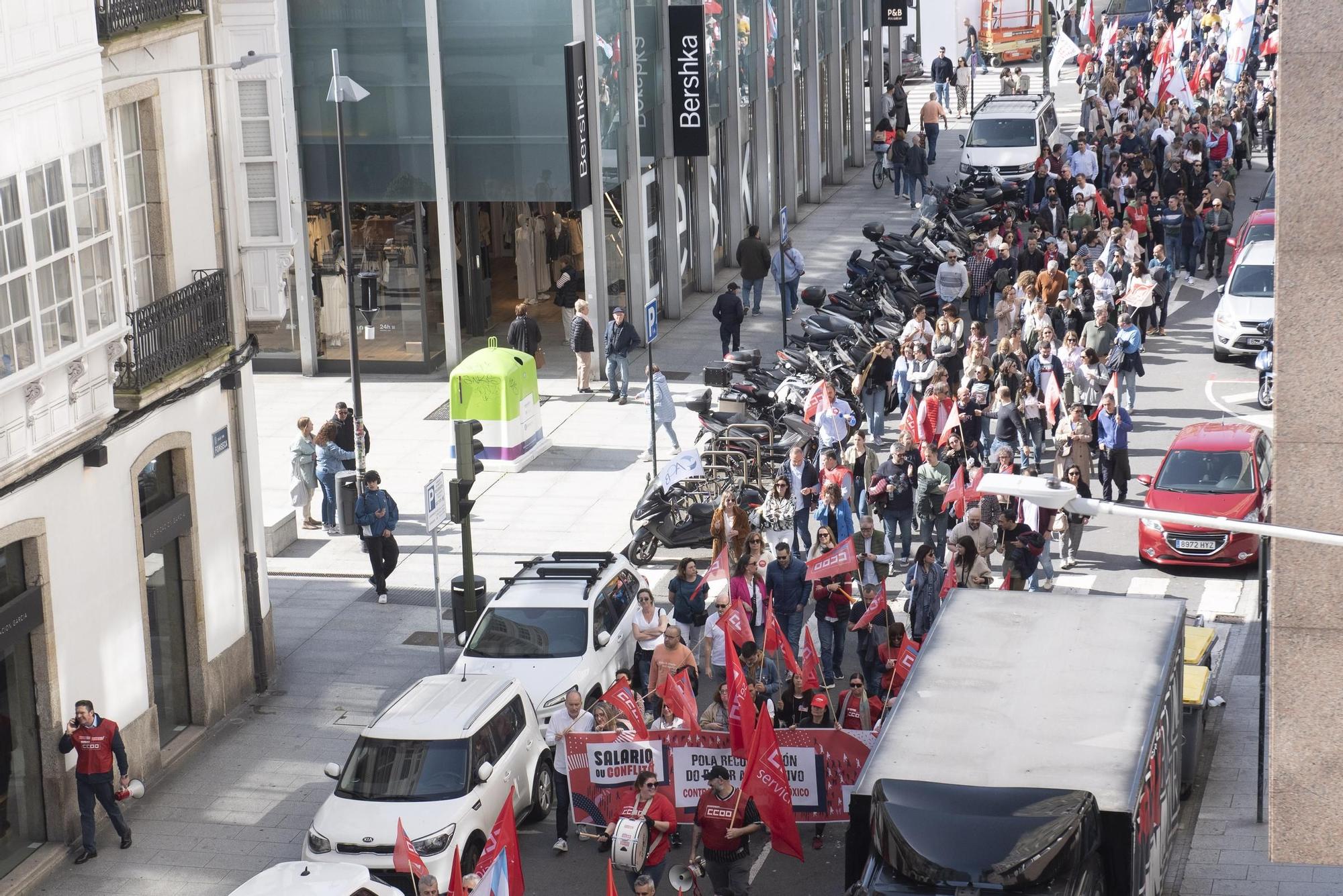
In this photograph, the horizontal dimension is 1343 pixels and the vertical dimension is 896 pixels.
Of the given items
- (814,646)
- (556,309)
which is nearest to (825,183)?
(556,309)

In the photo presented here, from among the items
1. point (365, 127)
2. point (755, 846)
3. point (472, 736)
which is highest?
point (365, 127)

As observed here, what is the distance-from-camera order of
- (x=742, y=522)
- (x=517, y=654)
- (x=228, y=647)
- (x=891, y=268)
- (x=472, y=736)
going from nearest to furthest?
Result: (x=472, y=736)
(x=517, y=654)
(x=228, y=647)
(x=742, y=522)
(x=891, y=268)

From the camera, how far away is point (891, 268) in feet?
121

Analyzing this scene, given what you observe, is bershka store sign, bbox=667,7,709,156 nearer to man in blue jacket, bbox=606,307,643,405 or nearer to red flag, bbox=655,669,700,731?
Answer: man in blue jacket, bbox=606,307,643,405

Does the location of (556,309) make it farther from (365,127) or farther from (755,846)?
(755,846)

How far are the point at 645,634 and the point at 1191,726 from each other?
18.1 ft

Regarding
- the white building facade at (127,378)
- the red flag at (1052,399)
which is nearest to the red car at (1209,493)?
the red flag at (1052,399)

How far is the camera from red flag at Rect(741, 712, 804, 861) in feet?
55.6

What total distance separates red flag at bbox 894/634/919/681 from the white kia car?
5770mm

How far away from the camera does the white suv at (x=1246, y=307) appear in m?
33.3

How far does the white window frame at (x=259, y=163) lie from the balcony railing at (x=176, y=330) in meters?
0.95

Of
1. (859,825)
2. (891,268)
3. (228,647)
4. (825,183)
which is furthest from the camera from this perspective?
(825,183)

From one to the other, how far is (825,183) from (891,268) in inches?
650

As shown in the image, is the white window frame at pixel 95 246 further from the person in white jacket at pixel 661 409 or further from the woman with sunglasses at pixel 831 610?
the person in white jacket at pixel 661 409
